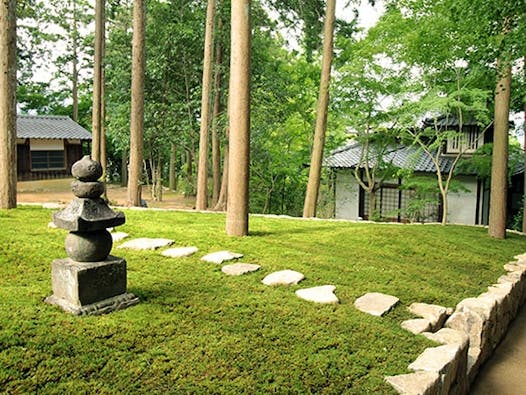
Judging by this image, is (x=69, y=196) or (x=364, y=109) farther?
(x=69, y=196)

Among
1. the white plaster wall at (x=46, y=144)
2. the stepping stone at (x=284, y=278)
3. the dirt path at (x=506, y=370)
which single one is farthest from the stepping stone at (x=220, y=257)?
the white plaster wall at (x=46, y=144)

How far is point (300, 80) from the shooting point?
49.0 feet

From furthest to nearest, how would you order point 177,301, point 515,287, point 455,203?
point 455,203 < point 515,287 < point 177,301

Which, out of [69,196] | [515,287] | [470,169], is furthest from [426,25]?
[69,196]

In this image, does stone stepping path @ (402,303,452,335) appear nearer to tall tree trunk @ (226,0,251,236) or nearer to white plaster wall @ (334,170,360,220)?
tall tree trunk @ (226,0,251,236)

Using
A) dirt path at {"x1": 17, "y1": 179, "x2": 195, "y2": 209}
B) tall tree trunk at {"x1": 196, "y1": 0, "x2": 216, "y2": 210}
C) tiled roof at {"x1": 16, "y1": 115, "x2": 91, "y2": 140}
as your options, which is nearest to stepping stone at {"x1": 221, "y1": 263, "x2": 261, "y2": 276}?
tall tree trunk at {"x1": 196, "y1": 0, "x2": 216, "y2": 210}

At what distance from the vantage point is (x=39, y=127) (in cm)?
2058

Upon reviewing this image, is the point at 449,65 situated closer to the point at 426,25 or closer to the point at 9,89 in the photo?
the point at 426,25

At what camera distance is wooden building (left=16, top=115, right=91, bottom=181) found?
65.7ft

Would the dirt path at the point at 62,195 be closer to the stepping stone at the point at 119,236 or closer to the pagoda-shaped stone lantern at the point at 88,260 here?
the stepping stone at the point at 119,236

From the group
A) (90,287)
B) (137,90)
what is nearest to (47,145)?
(137,90)

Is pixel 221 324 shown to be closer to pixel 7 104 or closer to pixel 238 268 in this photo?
pixel 238 268

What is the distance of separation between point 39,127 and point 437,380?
22017 millimetres

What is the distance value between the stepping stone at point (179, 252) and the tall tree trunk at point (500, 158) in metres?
5.92
